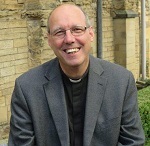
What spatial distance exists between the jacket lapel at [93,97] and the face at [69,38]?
0.20m

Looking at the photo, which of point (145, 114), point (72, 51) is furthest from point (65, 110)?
point (145, 114)

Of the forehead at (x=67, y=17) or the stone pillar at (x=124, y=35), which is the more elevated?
the forehead at (x=67, y=17)

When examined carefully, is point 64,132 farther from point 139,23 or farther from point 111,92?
point 139,23

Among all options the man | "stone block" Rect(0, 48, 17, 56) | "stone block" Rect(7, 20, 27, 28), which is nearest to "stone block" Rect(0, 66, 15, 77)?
"stone block" Rect(0, 48, 17, 56)

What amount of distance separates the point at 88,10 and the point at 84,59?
602 centimetres

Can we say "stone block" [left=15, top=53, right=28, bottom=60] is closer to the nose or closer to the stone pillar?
the stone pillar

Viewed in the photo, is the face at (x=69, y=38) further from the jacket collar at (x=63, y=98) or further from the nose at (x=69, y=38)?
the jacket collar at (x=63, y=98)

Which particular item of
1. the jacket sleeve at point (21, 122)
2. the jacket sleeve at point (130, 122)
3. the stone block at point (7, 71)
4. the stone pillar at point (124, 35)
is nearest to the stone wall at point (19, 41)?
the stone block at point (7, 71)

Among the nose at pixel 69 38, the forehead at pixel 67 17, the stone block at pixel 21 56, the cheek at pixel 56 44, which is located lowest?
the stone block at pixel 21 56

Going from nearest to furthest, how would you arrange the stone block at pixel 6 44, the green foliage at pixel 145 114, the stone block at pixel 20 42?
the green foliage at pixel 145 114 < the stone block at pixel 6 44 < the stone block at pixel 20 42

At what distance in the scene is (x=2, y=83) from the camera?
618 centimetres

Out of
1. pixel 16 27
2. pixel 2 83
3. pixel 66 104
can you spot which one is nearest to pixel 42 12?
pixel 16 27

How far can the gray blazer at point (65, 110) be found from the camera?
7.61 feet

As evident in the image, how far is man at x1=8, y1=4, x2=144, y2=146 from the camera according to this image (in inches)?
90.4
